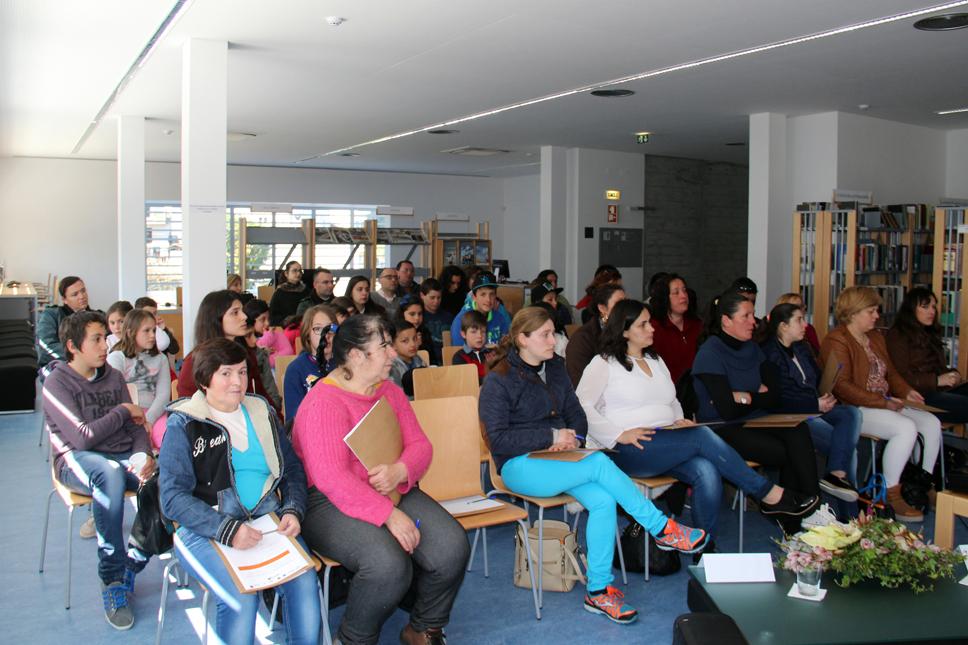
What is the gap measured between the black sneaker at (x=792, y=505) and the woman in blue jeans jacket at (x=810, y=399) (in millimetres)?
579

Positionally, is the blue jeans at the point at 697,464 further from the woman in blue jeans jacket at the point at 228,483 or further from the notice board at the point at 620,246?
the notice board at the point at 620,246

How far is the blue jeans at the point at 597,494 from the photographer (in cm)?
376

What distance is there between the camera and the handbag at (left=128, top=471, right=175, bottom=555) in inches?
126

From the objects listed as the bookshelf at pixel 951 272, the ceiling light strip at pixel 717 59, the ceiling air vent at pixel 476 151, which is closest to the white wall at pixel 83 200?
the ceiling air vent at pixel 476 151

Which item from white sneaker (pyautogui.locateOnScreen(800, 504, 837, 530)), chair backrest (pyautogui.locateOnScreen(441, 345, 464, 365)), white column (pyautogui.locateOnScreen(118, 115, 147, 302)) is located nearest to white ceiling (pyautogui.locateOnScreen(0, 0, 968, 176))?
white column (pyautogui.locateOnScreen(118, 115, 147, 302))

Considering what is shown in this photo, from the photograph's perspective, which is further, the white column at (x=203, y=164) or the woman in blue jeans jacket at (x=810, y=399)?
the white column at (x=203, y=164)

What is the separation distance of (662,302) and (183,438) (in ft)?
12.7

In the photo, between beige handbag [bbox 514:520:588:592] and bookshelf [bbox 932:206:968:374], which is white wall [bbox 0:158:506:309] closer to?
bookshelf [bbox 932:206:968:374]

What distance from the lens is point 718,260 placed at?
14352mm

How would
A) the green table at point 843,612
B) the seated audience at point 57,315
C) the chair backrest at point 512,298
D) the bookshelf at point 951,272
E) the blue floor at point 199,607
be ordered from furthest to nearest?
the chair backrest at point 512,298, the seated audience at point 57,315, the bookshelf at point 951,272, the blue floor at point 199,607, the green table at point 843,612

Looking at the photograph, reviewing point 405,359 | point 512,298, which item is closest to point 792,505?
point 405,359

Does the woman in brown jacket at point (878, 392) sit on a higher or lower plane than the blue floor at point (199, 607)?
higher

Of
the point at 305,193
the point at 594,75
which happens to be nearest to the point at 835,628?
the point at 594,75

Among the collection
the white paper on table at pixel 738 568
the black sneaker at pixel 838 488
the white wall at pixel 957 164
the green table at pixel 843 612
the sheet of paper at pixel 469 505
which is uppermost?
the white wall at pixel 957 164
